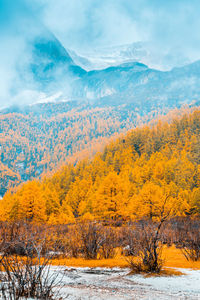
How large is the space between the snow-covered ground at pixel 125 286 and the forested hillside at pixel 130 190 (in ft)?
5.17

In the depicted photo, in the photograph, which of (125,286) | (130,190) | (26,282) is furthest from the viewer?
(130,190)

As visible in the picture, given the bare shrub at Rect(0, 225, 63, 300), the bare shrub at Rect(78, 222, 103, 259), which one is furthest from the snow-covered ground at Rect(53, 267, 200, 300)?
the bare shrub at Rect(78, 222, 103, 259)

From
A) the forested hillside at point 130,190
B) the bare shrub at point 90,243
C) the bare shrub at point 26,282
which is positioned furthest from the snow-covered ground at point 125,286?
the bare shrub at point 90,243

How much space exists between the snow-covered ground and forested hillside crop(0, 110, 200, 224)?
157 cm

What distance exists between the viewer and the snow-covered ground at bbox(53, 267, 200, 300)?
12.6 feet

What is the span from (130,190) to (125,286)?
39.5 meters

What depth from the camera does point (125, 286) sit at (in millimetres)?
4605

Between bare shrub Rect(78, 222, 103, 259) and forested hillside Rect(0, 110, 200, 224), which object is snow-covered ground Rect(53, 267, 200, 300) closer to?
forested hillside Rect(0, 110, 200, 224)

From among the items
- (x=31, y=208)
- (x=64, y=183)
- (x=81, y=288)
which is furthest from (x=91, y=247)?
(x=64, y=183)

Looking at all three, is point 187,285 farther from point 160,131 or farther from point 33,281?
point 160,131

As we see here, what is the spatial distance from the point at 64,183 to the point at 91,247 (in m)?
68.5

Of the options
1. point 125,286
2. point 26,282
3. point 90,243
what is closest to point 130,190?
point 90,243

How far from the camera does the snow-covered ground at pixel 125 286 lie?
151 inches

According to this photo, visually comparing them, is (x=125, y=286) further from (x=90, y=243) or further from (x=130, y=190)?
(x=130, y=190)
